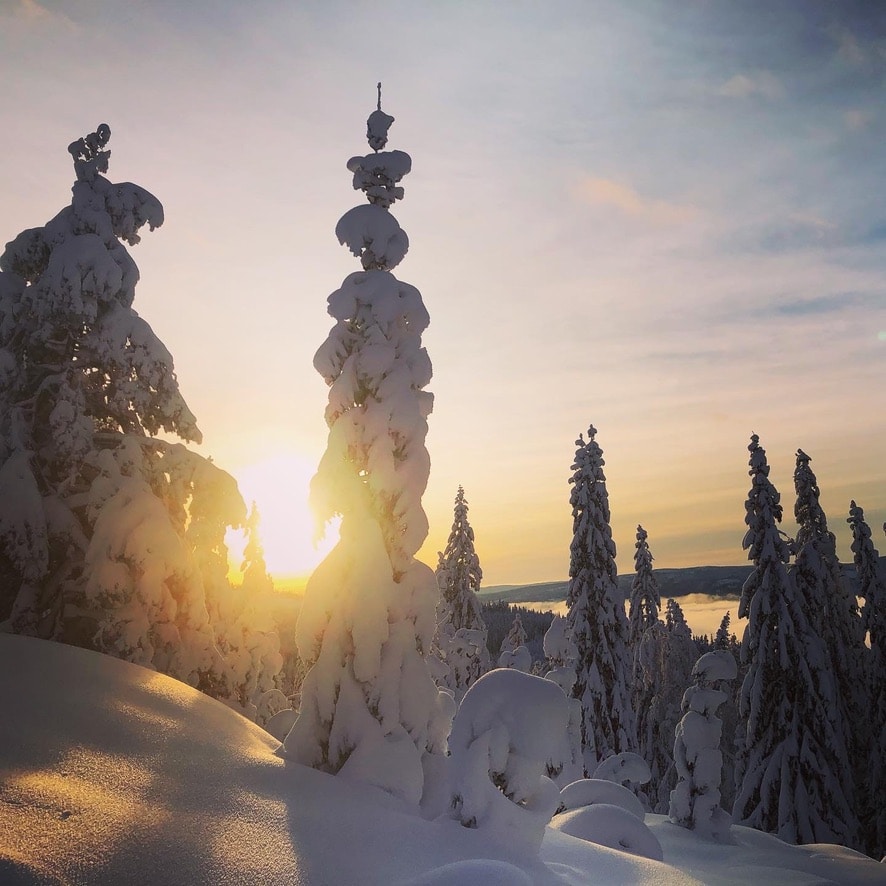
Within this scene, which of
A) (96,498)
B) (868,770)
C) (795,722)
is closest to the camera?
(96,498)

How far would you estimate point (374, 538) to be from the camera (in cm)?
896

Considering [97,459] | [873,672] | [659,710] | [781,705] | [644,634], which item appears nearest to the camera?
[97,459]

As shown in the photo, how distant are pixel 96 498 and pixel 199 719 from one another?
5.42 metres

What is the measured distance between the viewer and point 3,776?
5012 millimetres

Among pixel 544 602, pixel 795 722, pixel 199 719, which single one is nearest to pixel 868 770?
pixel 795 722

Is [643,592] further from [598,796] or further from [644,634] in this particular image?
[598,796]

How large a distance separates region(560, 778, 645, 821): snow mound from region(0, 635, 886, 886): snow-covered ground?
5367 millimetres

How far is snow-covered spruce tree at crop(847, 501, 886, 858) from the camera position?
23344 mm

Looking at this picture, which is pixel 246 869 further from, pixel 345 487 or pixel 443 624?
pixel 443 624

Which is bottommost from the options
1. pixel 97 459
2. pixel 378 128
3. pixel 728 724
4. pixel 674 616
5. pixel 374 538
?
pixel 728 724

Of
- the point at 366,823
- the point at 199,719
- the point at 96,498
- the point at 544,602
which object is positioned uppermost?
the point at 96,498

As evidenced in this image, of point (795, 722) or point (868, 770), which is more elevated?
point (795, 722)

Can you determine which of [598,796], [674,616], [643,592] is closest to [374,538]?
[598,796]

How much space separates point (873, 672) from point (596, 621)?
414 inches
